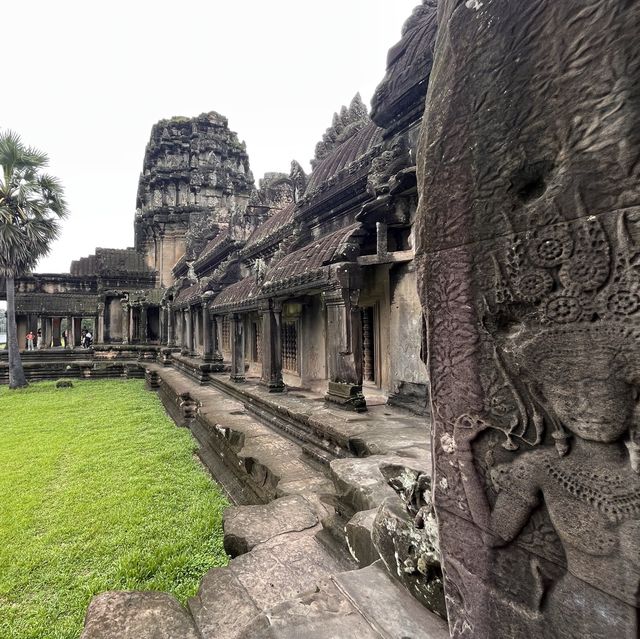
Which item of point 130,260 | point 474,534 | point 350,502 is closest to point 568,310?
point 474,534

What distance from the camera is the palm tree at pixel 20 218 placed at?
14797 millimetres

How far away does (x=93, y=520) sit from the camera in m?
4.25

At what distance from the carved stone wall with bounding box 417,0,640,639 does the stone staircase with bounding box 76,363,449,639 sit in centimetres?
38

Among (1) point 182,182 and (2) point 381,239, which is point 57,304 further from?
(2) point 381,239

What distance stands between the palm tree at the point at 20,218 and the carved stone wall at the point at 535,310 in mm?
18425

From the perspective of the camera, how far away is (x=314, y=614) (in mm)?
1651

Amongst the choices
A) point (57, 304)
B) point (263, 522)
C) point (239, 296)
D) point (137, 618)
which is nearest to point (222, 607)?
point (137, 618)

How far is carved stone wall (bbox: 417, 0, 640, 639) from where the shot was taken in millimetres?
1008

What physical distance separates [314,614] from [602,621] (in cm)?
109

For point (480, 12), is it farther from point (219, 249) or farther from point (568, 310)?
point (219, 249)

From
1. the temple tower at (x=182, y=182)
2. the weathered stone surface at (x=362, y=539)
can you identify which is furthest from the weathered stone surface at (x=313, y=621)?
the temple tower at (x=182, y=182)

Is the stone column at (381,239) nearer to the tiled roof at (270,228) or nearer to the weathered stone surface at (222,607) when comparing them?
the tiled roof at (270,228)

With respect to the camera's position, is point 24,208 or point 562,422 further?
point 24,208

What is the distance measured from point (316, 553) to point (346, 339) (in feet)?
10.9
